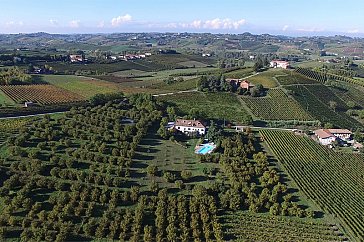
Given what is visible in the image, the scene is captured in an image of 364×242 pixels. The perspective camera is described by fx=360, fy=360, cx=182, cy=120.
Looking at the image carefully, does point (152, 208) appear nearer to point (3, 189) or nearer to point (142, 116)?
point (3, 189)

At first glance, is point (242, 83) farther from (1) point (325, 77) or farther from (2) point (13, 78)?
(2) point (13, 78)

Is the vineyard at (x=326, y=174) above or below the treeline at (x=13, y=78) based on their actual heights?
below

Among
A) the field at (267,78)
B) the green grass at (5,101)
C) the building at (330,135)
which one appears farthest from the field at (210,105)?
the green grass at (5,101)

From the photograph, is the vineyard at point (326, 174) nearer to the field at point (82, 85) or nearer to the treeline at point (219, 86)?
the treeline at point (219, 86)

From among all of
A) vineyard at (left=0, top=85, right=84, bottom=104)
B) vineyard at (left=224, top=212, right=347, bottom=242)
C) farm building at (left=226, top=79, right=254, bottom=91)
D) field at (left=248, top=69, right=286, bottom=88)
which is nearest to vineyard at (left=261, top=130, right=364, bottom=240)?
vineyard at (left=224, top=212, right=347, bottom=242)

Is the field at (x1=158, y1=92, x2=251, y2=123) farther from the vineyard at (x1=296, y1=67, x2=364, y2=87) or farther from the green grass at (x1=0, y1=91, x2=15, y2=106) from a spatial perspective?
the vineyard at (x1=296, y1=67, x2=364, y2=87)

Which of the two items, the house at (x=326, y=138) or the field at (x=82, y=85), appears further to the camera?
the field at (x=82, y=85)

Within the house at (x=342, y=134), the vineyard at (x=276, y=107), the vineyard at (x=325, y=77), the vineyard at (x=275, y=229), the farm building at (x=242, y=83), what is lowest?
the vineyard at (x=275, y=229)
